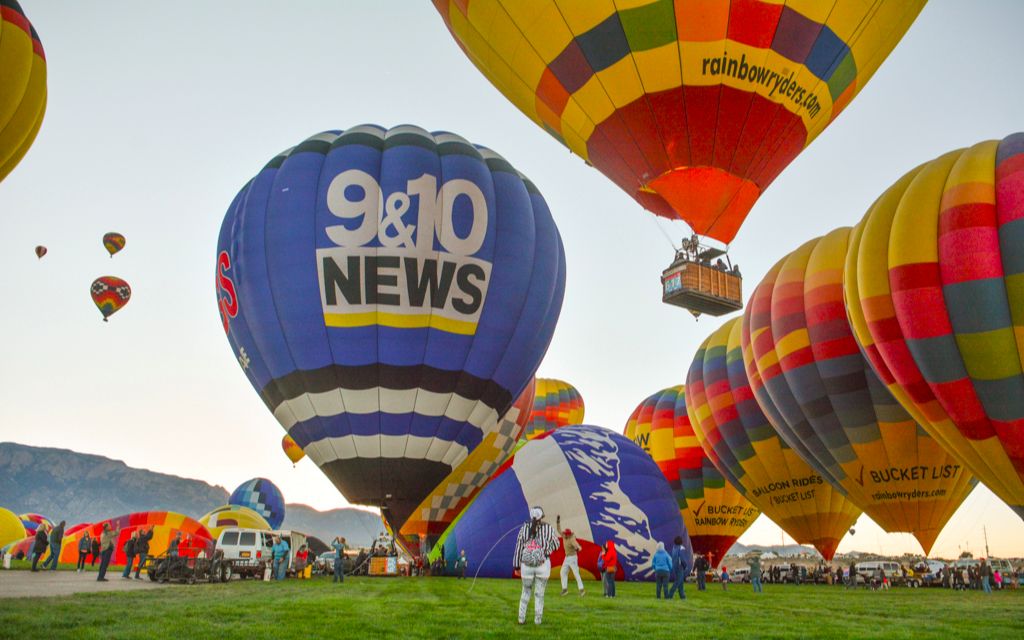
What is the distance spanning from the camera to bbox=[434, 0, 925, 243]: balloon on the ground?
12.4 metres

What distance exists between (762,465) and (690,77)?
37.9 feet

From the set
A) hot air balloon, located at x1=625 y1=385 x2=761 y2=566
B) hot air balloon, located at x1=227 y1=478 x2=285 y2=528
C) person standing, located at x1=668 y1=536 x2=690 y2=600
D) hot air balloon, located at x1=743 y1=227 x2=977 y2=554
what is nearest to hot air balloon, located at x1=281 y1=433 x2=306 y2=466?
hot air balloon, located at x1=227 y1=478 x2=285 y2=528

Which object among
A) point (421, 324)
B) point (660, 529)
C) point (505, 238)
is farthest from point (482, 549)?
point (505, 238)

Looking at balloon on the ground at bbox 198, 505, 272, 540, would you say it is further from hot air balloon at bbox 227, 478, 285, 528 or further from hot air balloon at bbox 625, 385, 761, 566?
hot air balloon at bbox 625, 385, 761, 566

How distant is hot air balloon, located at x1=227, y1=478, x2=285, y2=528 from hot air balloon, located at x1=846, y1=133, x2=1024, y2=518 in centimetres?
3604

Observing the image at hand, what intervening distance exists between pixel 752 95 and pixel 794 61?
2.93 ft

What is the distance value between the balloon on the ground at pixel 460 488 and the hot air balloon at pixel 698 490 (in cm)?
795

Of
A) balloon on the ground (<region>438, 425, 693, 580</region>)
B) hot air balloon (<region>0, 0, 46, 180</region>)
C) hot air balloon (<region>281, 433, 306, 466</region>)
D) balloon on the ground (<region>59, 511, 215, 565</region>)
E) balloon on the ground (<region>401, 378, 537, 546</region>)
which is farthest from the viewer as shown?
hot air balloon (<region>281, 433, 306, 466</region>)

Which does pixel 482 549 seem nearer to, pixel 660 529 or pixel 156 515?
pixel 660 529

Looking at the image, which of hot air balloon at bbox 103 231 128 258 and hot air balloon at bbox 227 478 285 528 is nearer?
hot air balloon at bbox 103 231 128 258

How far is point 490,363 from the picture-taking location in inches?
574

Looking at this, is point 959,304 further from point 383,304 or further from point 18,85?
point 18,85

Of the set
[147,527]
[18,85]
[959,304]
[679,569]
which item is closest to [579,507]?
[679,569]

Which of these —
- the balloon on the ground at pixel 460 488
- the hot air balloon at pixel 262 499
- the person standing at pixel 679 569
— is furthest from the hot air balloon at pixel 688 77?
the hot air balloon at pixel 262 499
